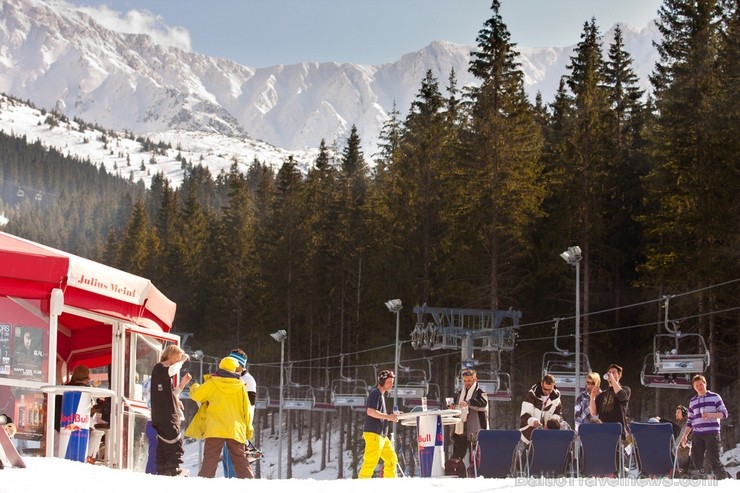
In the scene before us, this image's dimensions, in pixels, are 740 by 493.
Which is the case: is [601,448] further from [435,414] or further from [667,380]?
[667,380]

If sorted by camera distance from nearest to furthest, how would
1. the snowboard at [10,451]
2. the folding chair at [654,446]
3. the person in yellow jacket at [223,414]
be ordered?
the snowboard at [10,451], the person in yellow jacket at [223,414], the folding chair at [654,446]

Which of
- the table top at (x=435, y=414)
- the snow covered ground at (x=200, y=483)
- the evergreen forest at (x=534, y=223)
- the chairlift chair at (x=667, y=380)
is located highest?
the evergreen forest at (x=534, y=223)

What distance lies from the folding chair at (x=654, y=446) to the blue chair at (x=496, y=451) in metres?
1.29

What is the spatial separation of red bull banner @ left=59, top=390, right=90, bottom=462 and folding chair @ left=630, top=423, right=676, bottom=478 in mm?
5386

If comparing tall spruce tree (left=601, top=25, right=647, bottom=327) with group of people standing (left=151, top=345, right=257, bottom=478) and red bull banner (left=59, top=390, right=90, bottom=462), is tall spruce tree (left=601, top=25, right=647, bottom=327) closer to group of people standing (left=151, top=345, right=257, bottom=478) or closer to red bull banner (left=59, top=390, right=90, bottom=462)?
group of people standing (left=151, top=345, right=257, bottom=478)

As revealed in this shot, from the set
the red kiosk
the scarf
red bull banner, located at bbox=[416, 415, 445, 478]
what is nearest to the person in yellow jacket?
the red kiosk

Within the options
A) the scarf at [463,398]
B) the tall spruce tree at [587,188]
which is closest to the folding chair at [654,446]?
the scarf at [463,398]

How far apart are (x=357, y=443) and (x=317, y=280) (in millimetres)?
9664

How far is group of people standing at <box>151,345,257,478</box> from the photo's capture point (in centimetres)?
1024

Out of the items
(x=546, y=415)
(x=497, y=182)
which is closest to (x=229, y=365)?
(x=546, y=415)

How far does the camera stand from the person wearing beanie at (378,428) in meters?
11.5

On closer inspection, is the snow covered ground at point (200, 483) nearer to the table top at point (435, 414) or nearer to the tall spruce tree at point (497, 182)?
the table top at point (435, 414)

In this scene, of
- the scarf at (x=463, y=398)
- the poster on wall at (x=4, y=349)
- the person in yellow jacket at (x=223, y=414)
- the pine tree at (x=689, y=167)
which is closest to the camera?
the poster on wall at (x=4, y=349)

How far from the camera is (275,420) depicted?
7069 centimetres
